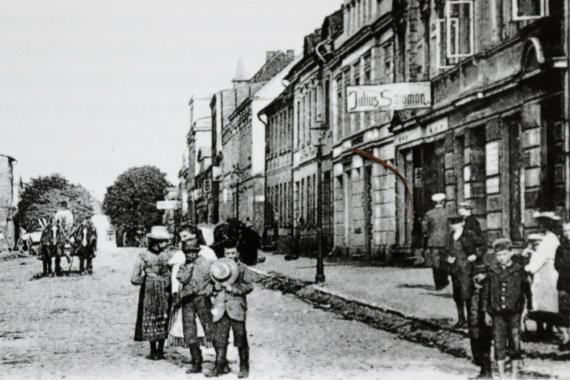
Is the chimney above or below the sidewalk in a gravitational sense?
above

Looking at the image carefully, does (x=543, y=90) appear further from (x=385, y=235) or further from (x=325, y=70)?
(x=325, y=70)

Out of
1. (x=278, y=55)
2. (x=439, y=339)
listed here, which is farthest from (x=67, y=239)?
(x=278, y=55)

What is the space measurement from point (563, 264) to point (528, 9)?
8403 mm

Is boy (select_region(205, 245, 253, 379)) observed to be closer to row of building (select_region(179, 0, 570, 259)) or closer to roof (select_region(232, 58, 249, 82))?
row of building (select_region(179, 0, 570, 259))

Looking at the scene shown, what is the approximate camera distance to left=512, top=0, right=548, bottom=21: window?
16.2 m

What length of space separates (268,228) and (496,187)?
30.6 metres

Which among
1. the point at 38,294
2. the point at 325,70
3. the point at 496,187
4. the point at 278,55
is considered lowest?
the point at 38,294

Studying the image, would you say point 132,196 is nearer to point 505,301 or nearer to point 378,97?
A: point 378,97

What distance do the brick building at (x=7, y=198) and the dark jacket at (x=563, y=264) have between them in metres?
67.6

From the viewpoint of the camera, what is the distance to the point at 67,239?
28.1m

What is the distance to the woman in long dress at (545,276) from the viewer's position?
1045cm

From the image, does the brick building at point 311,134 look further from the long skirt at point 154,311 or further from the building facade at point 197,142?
the building facade at point 197,142

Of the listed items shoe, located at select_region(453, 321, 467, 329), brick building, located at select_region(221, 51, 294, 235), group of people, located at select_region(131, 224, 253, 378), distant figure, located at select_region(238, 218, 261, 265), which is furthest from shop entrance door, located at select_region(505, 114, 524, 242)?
brick building, located at select_region(221, 51, 294, 235)

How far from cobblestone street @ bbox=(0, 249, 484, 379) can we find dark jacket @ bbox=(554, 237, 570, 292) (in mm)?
1205
